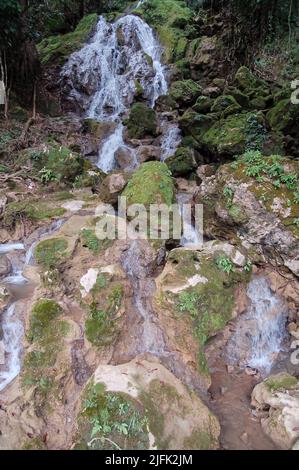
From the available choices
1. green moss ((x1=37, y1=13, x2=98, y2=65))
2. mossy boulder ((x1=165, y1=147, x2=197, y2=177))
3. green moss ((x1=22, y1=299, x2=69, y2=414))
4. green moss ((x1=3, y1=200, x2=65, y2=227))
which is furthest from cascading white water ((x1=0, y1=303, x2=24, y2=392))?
green moss ((x1=37, y1=13, x2=98, y2=65))

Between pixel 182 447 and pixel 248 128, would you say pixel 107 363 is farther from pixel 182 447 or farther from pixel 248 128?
pixel 248 128

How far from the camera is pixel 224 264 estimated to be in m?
5.39

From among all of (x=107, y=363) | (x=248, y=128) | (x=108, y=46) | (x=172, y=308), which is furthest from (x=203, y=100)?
(x=107, y=363)

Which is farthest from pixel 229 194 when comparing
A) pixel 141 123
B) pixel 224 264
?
pixel 141 123

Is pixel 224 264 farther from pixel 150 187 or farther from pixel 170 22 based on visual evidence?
pixel 170 22

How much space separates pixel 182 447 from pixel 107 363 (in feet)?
4.47

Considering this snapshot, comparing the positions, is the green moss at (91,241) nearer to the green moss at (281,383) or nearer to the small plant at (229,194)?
the small plant at (229,194)

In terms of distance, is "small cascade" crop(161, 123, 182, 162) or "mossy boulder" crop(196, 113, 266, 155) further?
"small cascade" crop(161, 123, 182, 162)

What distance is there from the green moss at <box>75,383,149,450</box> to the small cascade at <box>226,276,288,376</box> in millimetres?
1935

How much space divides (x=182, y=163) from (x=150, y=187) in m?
3.14

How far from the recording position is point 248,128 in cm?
916

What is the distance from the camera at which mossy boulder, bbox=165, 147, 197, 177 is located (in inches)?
366

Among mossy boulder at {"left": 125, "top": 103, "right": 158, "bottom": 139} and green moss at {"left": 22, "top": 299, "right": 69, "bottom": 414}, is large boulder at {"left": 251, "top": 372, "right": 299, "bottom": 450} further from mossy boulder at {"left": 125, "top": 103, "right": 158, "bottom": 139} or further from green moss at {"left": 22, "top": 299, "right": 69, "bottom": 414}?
mossy boulder at {"left": 125, "top": 103, "right": 158, "bottom": 139}

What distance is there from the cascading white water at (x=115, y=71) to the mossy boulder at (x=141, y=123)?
1.40 meters
